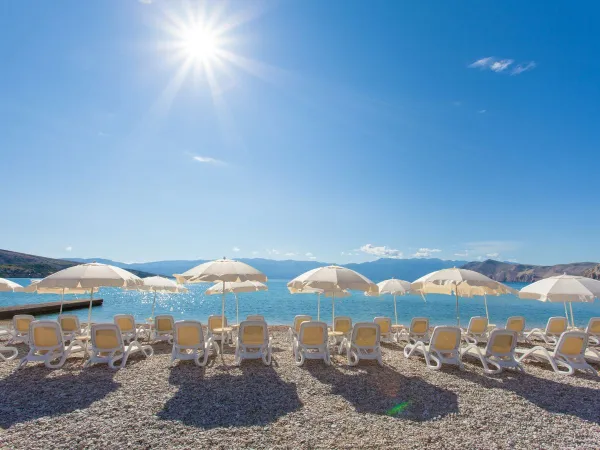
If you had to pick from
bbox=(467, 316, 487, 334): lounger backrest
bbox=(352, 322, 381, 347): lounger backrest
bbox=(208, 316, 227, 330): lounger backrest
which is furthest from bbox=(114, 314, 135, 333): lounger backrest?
bbox=(467, 316, 487, 334): lounger backrest

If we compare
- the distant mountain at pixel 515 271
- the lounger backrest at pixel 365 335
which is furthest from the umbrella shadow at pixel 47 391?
the distant mountain at pixel 515 271

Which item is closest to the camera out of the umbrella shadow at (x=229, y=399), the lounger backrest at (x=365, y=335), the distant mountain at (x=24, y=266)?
the umbrella shadow at (x=229, y=399)

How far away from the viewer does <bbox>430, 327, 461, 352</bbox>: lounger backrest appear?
24.8 feet

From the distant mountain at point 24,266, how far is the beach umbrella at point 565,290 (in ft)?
315

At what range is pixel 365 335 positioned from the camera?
788 centimetres

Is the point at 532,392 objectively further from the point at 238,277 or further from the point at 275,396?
the point at 238,277

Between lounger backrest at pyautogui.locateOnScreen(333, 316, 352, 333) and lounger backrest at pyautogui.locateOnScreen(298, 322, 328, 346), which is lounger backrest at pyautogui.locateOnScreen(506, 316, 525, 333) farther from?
lounger backrest at pyautogui.locateOnScreen(298, 322, 328, 346)

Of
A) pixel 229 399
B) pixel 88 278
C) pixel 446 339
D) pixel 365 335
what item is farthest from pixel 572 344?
pixel 88 278

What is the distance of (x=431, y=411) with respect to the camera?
4906mm

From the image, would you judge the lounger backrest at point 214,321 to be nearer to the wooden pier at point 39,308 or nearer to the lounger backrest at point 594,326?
the lounger backrest at point 594,326

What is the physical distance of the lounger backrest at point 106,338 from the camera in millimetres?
7234

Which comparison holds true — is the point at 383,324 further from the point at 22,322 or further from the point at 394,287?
the point at 22,322

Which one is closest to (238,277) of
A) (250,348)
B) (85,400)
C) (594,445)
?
(250,348)

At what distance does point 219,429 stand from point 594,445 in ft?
15.1
